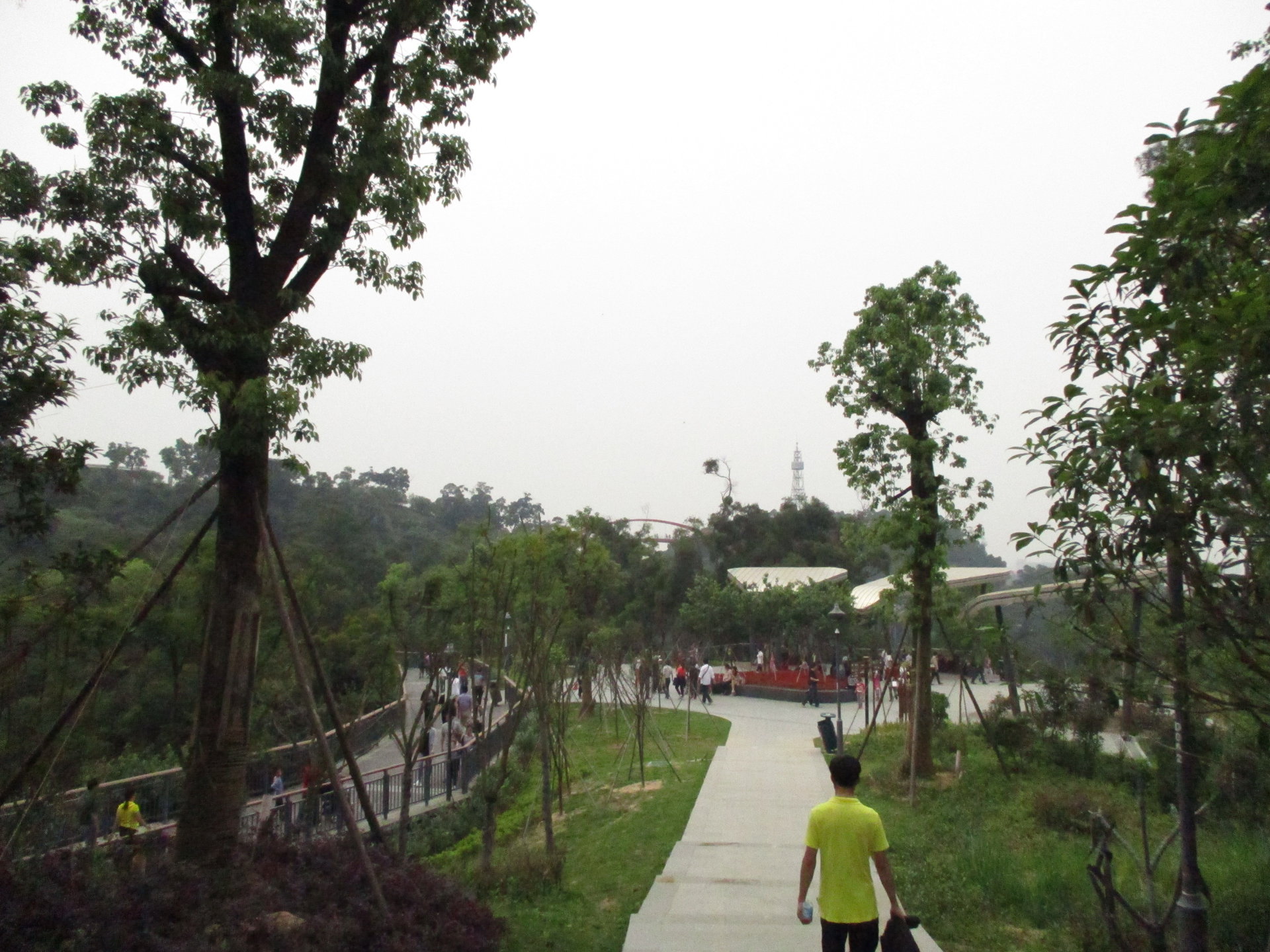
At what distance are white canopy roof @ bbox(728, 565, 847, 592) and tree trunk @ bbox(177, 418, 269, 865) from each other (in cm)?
3002

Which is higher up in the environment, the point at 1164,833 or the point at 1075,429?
the point at 1075,429

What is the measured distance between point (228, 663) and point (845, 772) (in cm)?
400

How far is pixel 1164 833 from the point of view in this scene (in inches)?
393

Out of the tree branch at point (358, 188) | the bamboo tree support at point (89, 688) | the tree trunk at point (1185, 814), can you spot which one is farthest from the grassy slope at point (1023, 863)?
the tree branch at point (358, 188)

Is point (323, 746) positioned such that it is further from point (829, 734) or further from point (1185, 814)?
point (829, 734)

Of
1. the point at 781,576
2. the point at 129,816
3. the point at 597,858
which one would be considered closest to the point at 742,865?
the point at 597,858

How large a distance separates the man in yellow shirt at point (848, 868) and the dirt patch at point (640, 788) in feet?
31.5

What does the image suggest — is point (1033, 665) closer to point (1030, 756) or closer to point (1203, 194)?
point (1203, 194)

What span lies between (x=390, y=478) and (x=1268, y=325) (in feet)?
260

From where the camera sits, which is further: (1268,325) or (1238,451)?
(1238,451)

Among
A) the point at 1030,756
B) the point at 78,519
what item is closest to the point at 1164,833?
the point at 1030,756

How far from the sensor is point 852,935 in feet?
16.6

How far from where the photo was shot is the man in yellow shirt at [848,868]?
500cm

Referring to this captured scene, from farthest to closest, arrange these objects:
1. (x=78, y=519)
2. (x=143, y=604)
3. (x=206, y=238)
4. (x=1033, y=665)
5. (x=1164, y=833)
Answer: (x=78, y=519) → (x=1164, y=833) → (x=206, y=238) → (x=143, y=604) → (x=1033, y=665)
